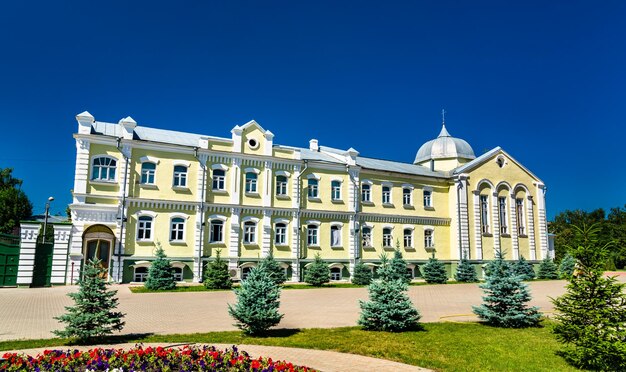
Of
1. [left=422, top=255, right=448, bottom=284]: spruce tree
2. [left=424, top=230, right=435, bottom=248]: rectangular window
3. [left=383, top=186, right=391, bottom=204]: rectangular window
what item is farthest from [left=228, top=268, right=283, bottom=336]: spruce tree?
[left=424, top=230, right=435, bottom=248]: rectangular window

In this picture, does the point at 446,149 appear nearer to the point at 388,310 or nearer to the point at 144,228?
the point at 144,228

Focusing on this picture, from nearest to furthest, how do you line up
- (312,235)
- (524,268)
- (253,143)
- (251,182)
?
A: (251,182) < (253,143) < (312,235) < (524,268)

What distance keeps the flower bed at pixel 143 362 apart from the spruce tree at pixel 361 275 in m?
21.0

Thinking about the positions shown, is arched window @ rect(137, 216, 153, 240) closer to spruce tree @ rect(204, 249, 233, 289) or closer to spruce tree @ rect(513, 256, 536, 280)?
spruce tree @ rect(204, 249, 233, 289)

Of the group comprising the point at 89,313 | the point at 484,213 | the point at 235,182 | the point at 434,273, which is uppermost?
the point at 235,182

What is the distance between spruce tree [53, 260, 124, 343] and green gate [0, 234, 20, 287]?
16.0m

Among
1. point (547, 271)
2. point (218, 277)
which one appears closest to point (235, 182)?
point (218, 277)

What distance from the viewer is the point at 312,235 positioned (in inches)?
1225

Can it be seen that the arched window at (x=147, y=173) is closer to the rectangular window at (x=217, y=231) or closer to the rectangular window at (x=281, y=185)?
the rectangular window at (x=217, y=231)

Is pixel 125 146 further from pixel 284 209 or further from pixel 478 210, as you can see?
pixel 478 210

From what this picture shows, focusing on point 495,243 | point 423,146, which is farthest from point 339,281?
point 423,146

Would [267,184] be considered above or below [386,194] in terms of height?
below

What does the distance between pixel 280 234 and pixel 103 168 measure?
11655 mm

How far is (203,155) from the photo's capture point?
2809 cm
